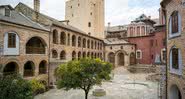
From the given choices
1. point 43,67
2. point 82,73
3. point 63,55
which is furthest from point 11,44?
point 63,55

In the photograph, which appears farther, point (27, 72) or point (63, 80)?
point (27, 72)

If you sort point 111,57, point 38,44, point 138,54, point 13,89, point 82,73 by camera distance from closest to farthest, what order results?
point 13,89, point 82,73, point 38,44, point 138,54, point 111,57

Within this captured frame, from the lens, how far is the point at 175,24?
432 inches

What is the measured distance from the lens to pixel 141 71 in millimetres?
37625

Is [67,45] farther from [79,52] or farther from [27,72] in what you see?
[27,72]

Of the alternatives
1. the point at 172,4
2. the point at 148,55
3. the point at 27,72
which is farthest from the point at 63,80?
the point at 148,55

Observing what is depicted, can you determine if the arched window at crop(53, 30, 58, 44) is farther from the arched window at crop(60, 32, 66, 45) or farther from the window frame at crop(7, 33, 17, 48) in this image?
the window frame at crop(7, 33, 17, 48)

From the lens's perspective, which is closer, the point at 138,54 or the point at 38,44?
the point at 38,44

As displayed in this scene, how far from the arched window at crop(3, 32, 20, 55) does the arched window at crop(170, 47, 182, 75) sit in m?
15.2

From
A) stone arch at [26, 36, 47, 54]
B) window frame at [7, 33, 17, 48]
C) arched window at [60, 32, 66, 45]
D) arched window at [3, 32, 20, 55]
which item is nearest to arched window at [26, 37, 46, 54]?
stone arch at [26, 36, 47, 54]

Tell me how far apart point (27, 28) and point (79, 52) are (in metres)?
15.4

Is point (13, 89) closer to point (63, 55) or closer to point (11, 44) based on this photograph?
point (11, 44)

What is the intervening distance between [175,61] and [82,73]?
25.9ft

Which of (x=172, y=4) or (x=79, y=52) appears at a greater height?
(x=172, y=4)
